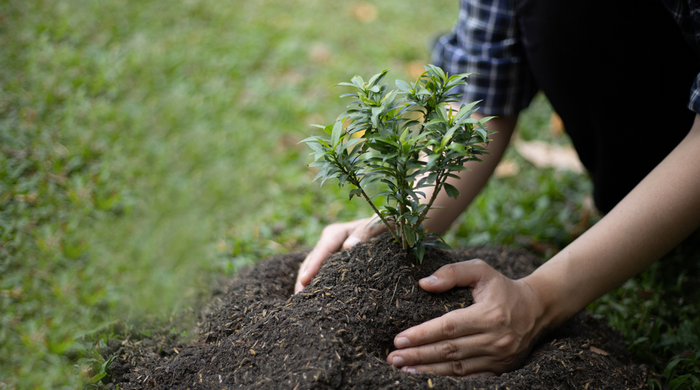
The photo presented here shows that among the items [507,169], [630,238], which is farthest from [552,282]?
[507,169]

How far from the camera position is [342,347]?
1.50 meters

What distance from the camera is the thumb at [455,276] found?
5.40 feet

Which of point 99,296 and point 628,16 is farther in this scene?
point 99,296

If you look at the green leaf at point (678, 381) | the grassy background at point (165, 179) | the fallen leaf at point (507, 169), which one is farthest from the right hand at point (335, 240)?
the fallen leaf at point (507, 169)

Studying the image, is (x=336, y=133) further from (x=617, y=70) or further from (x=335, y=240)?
(x=617, y=70)

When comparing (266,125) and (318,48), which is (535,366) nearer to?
(266,125)

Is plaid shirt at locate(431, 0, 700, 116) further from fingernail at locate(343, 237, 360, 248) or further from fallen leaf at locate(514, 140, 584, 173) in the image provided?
fallen leaf at locate(514, 140, 584, 173)

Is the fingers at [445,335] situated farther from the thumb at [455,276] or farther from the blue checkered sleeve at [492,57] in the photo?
the blue checkered sleeve at [492,57]

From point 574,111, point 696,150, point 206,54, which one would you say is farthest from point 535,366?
point 206,54

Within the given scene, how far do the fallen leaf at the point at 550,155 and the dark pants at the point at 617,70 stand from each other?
1.27m

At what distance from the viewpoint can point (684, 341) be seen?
2.03 metres

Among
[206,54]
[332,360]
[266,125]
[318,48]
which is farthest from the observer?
[318,48]

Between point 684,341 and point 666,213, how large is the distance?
2.67ft

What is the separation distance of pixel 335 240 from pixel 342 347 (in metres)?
0.57
